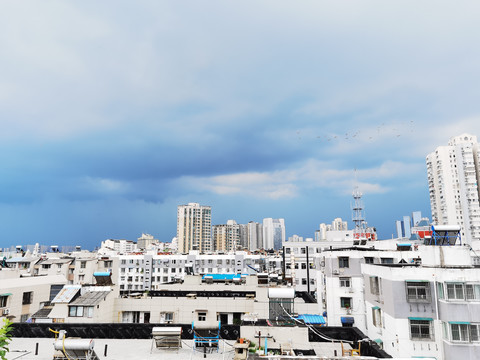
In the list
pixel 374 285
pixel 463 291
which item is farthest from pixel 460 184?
pixel 463 291

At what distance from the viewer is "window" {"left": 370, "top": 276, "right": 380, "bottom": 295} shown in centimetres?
2967

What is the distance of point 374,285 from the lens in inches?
1200

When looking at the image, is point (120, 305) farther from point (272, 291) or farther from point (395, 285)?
point (395, 285)

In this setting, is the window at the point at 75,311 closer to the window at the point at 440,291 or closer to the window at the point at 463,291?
the window at the point at 440,291

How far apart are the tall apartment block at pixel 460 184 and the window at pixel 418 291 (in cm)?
14366

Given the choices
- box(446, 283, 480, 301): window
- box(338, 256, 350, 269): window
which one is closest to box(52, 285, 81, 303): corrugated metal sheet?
box(446, 283, 480, 301): window

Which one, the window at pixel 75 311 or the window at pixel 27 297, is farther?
the window at pixel 27 297

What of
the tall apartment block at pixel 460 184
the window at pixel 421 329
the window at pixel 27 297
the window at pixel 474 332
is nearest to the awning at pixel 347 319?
the window at pixel 421 329

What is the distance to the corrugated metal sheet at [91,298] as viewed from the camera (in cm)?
3080

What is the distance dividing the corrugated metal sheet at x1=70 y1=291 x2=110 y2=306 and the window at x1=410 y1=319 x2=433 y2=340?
2774cm

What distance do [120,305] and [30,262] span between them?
52.4m

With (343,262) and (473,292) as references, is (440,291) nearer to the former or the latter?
(473,292)

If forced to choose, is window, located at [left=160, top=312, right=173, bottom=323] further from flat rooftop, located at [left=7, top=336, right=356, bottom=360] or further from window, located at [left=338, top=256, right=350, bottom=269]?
window, located at [left=338, top=256, right=350, bottom=269]

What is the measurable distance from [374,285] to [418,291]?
17.3 feet
